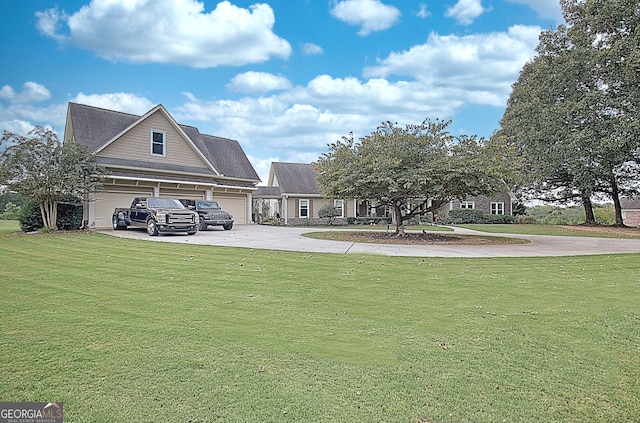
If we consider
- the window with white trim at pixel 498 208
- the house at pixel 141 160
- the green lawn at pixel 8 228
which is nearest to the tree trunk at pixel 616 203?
the window with white trim at pixel 498 208

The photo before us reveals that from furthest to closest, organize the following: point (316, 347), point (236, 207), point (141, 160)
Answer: point (236, 207), point (141, 160), point (316, 347)

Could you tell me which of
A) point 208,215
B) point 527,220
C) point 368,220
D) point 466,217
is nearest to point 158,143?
point 208,215

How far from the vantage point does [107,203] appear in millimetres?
21344

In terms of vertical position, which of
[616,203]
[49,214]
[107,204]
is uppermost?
[107,204]

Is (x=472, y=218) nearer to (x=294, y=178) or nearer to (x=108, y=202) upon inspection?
(x=294, y=178)

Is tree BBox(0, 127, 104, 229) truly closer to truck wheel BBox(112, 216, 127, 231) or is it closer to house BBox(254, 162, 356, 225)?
truck wheel BBox(112, 216, 127, 231)

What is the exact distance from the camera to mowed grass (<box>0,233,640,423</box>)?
9.33 ft

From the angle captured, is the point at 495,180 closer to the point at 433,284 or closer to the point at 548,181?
the point at 433,284

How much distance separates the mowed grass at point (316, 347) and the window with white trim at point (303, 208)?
29.0m

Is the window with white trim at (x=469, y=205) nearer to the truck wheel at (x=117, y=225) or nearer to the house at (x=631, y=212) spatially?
the house at (x=631, y=212)

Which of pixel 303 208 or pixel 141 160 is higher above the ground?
pixel 141 160

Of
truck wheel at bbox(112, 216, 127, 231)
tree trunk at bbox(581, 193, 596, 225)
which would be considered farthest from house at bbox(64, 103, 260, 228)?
tree trunk at bbox(581, 193, 596, 225)

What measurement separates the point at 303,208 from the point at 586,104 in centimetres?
2233

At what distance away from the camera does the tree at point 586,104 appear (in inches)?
934
